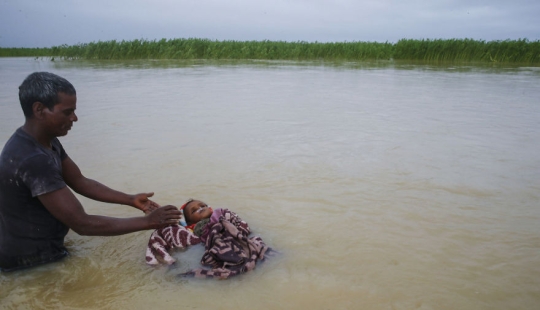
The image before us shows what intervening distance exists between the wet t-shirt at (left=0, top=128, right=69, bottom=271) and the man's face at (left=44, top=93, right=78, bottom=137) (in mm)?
128

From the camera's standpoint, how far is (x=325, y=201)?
345 cm

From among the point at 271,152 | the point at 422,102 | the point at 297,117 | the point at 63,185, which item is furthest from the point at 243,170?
the point at 422,102

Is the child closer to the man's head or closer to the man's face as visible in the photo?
the man's face

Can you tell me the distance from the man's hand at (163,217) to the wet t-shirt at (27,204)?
1.69 ft

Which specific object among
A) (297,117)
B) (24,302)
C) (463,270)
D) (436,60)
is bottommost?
(24,302)

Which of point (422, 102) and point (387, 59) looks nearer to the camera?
point (422, 102)

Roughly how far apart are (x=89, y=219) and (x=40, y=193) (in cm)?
29

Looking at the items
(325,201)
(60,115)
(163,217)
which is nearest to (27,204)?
(60,115)

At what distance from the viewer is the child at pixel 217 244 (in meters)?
2.42

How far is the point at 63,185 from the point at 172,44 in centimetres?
2610

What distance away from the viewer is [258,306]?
207 centimetres

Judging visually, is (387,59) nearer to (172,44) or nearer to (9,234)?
(172,44)

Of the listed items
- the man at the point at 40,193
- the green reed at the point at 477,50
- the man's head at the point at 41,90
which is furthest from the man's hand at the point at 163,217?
the green reed at the point at 477,50

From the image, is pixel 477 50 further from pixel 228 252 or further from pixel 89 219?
pixel 89 219
